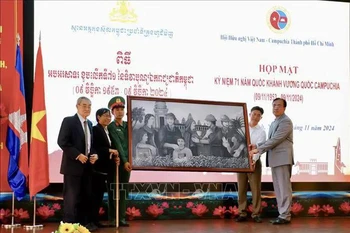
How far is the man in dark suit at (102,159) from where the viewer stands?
4.95 m

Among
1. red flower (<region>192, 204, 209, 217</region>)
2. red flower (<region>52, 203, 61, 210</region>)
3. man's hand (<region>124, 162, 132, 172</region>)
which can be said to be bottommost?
red flower (<region>192, 204, 209, 217</region>)

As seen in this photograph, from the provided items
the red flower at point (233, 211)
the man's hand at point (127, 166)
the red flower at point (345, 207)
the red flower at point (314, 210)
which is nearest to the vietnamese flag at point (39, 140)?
the man's hand at point (127, 166)

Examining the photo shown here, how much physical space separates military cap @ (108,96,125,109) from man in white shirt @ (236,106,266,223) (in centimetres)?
139

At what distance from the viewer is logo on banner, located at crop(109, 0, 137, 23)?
581 cm

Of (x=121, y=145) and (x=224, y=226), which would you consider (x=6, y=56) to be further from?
(x=224, y=226)

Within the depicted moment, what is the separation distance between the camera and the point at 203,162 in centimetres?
516

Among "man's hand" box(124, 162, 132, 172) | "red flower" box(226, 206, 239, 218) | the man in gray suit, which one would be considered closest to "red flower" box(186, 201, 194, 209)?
"red flower" box(226, 206, 239, 218)

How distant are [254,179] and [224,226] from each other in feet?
2.15

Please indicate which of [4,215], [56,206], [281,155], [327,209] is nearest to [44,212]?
[56,206]

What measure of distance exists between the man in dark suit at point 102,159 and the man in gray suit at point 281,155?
1.41 metres

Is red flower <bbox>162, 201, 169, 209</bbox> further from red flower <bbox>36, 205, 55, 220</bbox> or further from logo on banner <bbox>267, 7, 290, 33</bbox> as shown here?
logo on banner <bbox>267, 7, 290, 33</bbox>

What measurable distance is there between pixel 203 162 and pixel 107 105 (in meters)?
1.25

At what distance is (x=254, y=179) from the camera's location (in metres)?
5.62

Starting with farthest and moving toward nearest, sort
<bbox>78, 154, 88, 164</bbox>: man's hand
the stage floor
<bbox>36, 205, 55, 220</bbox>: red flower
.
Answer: <bbox>36, 205, 55, 220</bbox>: red flower, the stage floor, <bbox>78, 154, 88, 164</bbox>: man's hand
